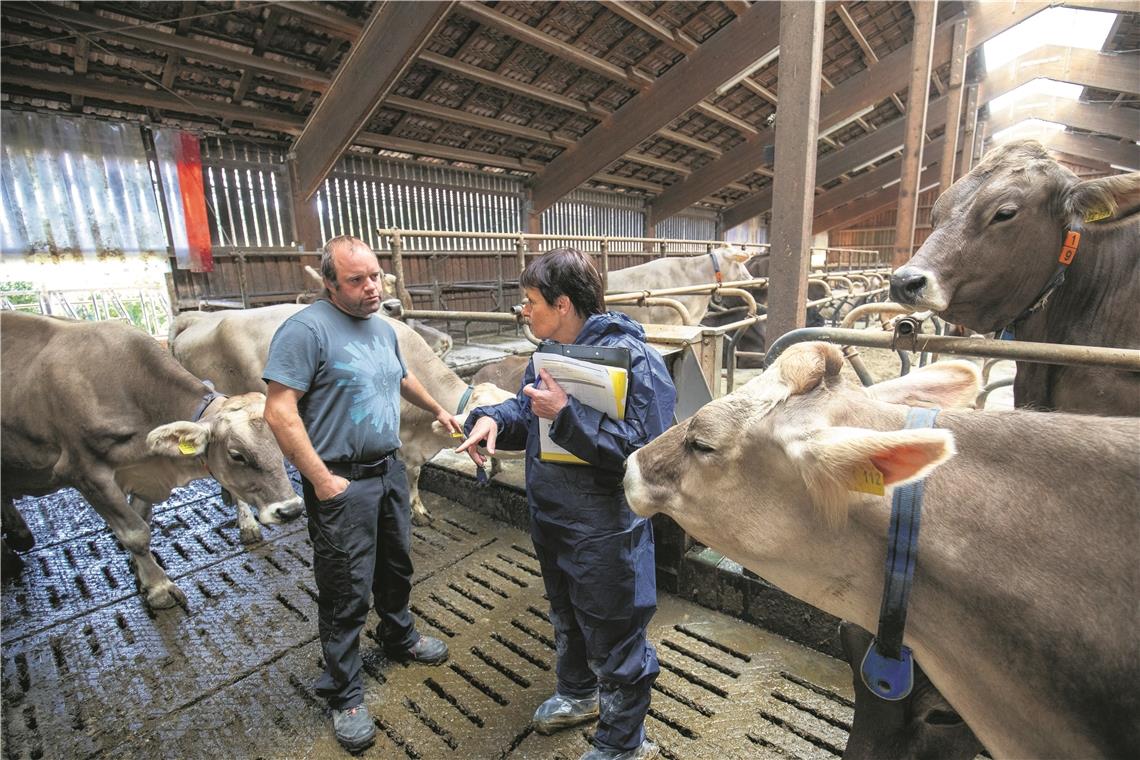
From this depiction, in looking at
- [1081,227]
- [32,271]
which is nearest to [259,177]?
[32,271]

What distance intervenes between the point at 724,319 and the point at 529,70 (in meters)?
5.44

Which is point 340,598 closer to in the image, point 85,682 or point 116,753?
point 116,753

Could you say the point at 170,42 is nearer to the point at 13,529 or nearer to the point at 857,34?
the point at 13,529

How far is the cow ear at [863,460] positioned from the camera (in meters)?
0.92

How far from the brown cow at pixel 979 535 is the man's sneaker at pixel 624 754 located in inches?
39.8

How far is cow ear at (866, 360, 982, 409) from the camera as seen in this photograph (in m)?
1.39

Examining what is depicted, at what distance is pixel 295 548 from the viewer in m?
3.55

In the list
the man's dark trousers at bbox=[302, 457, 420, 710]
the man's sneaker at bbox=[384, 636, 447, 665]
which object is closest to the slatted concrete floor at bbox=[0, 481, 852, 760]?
the man's sneaker at bbox=[384, 636, 447, 665]

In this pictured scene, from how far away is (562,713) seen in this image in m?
2.04

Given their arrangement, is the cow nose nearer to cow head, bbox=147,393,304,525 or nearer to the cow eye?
the cow eye

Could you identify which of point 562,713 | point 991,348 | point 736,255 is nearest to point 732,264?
point 736,255

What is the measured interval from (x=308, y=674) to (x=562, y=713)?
4.08 ft

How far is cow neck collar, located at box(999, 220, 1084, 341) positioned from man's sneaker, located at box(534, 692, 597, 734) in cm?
224

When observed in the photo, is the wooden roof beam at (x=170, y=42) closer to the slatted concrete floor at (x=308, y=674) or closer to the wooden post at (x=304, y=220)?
the wooden post at (x=304, y=220)
